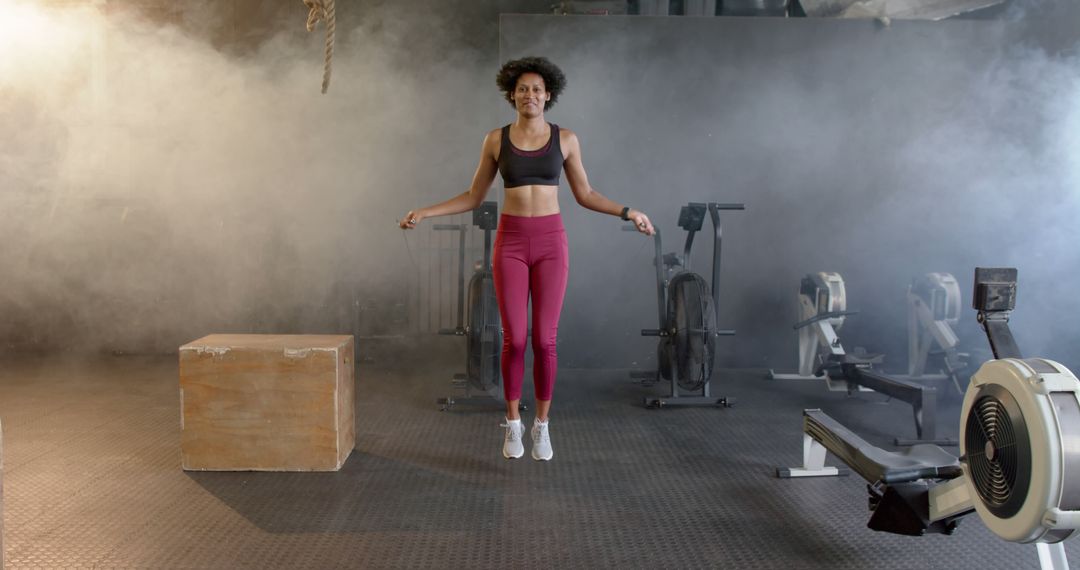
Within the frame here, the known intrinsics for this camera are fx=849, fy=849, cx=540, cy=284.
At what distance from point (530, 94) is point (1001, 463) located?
214cm

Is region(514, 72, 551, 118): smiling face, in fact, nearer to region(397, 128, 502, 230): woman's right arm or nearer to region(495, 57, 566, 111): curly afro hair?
region(495, 57, 566, 111): curly afro hair

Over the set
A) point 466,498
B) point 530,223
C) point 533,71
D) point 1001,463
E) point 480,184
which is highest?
point 533,71

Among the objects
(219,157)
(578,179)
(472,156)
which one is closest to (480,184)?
(578,179)

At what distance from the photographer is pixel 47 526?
2898mm

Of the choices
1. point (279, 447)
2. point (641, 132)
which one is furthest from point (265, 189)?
point (279, 447)

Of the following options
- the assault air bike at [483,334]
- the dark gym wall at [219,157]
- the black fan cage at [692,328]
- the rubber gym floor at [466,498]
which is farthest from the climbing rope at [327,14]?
the dark gym wall at [219,157]

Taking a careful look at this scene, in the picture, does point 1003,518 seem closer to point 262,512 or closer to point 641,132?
point 262,512

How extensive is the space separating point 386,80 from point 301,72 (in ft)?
2.05

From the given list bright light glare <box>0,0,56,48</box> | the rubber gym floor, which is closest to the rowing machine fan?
the rubber gym floor

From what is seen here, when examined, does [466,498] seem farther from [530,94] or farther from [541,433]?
[530,94]

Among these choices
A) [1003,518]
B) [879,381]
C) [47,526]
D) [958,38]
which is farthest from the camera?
[958,38]

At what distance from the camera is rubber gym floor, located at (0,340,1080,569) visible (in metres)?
2.72

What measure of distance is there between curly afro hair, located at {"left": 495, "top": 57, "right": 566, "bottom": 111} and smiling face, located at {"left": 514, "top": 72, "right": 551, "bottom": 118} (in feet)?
0.09

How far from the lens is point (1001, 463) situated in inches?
88.4
